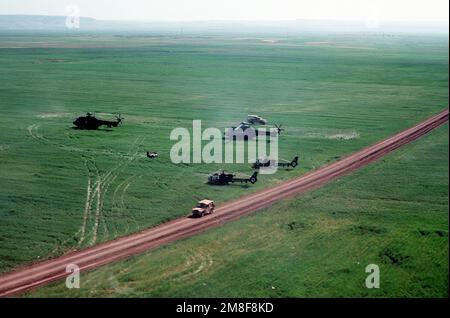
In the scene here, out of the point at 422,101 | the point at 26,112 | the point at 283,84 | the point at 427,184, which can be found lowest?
the point at 427,184

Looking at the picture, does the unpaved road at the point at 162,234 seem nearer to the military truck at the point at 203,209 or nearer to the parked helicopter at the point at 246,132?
the military truck at the point at 203,209

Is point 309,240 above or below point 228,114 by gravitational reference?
below

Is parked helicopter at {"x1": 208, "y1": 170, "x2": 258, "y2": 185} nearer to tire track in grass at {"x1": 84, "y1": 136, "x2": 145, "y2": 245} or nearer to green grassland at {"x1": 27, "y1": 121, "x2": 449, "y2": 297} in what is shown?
green grassland at {"x1": 27, "y1": 121, "x2": 449, "y2": 297}

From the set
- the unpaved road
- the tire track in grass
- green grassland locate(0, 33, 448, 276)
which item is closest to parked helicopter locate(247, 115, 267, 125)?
green grassland locate(0, 33, 448, 276)

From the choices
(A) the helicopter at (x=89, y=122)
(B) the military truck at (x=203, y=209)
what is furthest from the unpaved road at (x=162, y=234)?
(A) the helicopter at (x=89, y=122)

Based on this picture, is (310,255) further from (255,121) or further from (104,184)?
(255,121)

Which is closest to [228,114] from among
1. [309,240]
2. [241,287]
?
[309,240]
